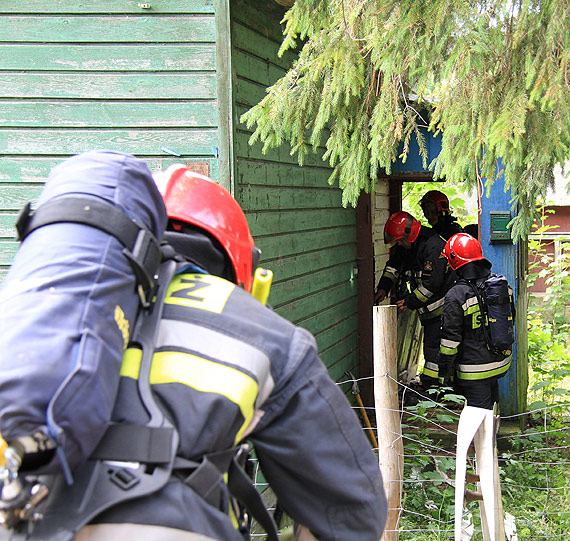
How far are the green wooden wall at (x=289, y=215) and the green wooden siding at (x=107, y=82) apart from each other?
264 millimetres

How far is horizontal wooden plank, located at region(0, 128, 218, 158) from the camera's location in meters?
4.24

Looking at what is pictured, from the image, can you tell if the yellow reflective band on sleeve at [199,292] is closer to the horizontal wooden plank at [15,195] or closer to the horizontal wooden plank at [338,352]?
the horizontal wooden plank at [15,195]

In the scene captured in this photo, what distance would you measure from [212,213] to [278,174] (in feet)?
11.7

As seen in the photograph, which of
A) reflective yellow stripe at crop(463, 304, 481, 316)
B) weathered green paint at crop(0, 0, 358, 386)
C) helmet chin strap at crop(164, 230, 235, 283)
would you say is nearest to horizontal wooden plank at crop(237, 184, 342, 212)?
weathered green paint at crop(0, 0, 358, 386)

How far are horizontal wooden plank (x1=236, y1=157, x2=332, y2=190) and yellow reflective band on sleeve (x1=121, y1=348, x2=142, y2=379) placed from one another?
319 centimetres

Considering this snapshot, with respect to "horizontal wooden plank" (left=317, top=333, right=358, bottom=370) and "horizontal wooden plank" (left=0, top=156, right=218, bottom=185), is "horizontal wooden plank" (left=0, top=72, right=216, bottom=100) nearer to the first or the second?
"horizontal wooden plank" (left=0, top=156, right=218, bottom=185)

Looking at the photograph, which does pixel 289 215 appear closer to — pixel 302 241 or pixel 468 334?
pixel 302 241

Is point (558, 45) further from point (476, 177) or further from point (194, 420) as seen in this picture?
point (194, 420)

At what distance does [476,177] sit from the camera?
11.6ft

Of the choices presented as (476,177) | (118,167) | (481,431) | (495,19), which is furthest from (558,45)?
(118,167)

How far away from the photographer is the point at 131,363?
122 cm

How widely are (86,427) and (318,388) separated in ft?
1.68

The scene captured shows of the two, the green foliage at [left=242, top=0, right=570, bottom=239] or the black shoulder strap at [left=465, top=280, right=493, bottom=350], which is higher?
the green foliage at [left=242, top=0, right=570, bottom=239]

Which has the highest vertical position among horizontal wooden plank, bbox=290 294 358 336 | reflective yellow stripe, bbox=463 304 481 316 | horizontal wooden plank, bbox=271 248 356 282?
horizontal wooden plank, bbox=271 248 356 282
